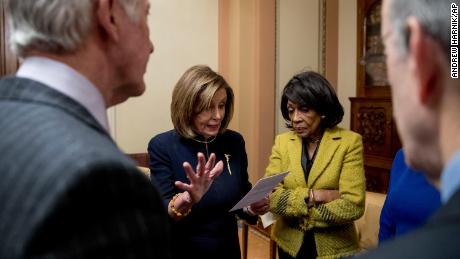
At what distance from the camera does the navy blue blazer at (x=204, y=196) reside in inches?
65.2

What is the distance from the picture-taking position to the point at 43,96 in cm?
66

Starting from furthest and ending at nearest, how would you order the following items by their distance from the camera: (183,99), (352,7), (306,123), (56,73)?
(352,7) < (306,123) < (183,99) < (56,73)

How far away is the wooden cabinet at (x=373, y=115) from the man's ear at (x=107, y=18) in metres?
3.60

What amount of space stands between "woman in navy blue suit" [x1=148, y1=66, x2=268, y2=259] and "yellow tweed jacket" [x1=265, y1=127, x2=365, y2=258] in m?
0.13

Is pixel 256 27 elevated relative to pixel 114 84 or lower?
elevated

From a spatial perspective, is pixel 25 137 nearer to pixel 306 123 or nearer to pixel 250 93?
pixel 306 123

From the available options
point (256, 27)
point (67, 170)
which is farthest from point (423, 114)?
point (256, 27)

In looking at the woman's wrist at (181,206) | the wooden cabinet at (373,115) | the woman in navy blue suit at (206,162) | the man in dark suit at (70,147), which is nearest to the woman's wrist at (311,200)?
the woman in navy blue suit at (206,162)

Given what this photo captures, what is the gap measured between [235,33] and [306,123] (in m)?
3.01

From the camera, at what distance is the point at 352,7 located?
4996 mm

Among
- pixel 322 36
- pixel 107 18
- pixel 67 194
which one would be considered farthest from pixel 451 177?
pixel 322 36

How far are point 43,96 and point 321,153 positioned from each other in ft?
4.75

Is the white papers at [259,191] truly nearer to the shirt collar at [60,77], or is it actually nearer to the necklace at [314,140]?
the necklace at [314,140]

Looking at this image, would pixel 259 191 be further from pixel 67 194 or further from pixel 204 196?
pixel 67 194
